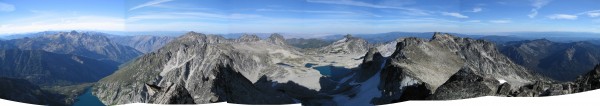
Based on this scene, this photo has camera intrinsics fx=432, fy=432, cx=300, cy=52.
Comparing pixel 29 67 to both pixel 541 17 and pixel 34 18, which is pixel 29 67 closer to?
pixel 34 18

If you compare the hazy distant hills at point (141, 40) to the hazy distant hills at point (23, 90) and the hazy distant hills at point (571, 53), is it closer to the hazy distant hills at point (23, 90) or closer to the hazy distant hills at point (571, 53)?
the hazy distant hills at point (23, 90)

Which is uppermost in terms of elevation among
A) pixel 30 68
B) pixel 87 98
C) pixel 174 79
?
pixel 30 68

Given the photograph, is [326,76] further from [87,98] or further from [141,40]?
[141,40]

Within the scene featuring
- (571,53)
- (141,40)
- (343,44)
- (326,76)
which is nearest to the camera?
(141,40)

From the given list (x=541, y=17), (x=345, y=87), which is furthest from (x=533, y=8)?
(x=345, y=87)

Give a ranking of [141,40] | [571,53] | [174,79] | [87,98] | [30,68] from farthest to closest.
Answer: [87,98] → [571,53] → [30,68] → [174,79] → [141,40]

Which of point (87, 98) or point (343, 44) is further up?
point (343, 44)

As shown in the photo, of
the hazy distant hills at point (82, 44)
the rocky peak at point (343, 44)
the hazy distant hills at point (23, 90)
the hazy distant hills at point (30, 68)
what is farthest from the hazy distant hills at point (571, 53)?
the hazy distant hills at point (23, 90)

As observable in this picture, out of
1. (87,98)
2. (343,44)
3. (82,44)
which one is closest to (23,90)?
(82,44)

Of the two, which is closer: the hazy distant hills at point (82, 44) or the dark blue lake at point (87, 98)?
the hazy distant hills at point (82, 44)

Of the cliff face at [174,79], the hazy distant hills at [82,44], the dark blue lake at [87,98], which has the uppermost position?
the hazy distant hills at [82,44]

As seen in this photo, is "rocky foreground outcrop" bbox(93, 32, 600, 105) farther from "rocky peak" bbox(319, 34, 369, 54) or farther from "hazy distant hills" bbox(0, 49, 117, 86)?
"hazy distant hills" bbox(0, 49, 117, 86)
